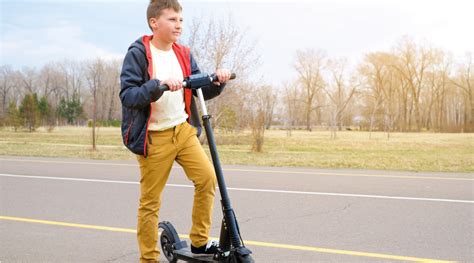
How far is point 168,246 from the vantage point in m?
3.91

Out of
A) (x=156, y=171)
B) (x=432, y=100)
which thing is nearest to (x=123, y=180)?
(x=156, y=171)

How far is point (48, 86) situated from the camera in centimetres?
7138

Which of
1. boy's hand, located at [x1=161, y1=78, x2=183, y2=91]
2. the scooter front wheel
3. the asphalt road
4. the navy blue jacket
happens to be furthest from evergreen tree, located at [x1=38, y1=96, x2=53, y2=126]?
boy's hand, located at [x1=161, y1=78, x2=183, y2=91]

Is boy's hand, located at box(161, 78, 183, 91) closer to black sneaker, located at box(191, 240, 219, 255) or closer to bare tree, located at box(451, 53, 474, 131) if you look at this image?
black sneaker, located at box(191, 240, 219, 255)

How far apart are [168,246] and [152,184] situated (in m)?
0.62

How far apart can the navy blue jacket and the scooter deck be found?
0.81 meters

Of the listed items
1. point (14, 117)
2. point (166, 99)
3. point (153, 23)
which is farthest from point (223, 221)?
point (14, 117)

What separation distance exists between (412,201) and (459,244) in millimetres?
2254

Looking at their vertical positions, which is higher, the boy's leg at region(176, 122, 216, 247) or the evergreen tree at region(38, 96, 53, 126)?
the evergreen tree at region(38, 96, 53, 126)

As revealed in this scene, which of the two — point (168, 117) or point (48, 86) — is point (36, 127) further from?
point (168, 117)

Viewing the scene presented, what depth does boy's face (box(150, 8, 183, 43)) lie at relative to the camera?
346cm

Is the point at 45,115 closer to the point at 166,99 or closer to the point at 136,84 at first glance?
the point at 166,99

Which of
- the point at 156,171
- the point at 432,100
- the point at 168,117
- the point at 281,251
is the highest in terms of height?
the point at 432,100

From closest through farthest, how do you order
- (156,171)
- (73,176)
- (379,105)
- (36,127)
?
(156,171) → (73,176) → (36,127) → (379,105)
